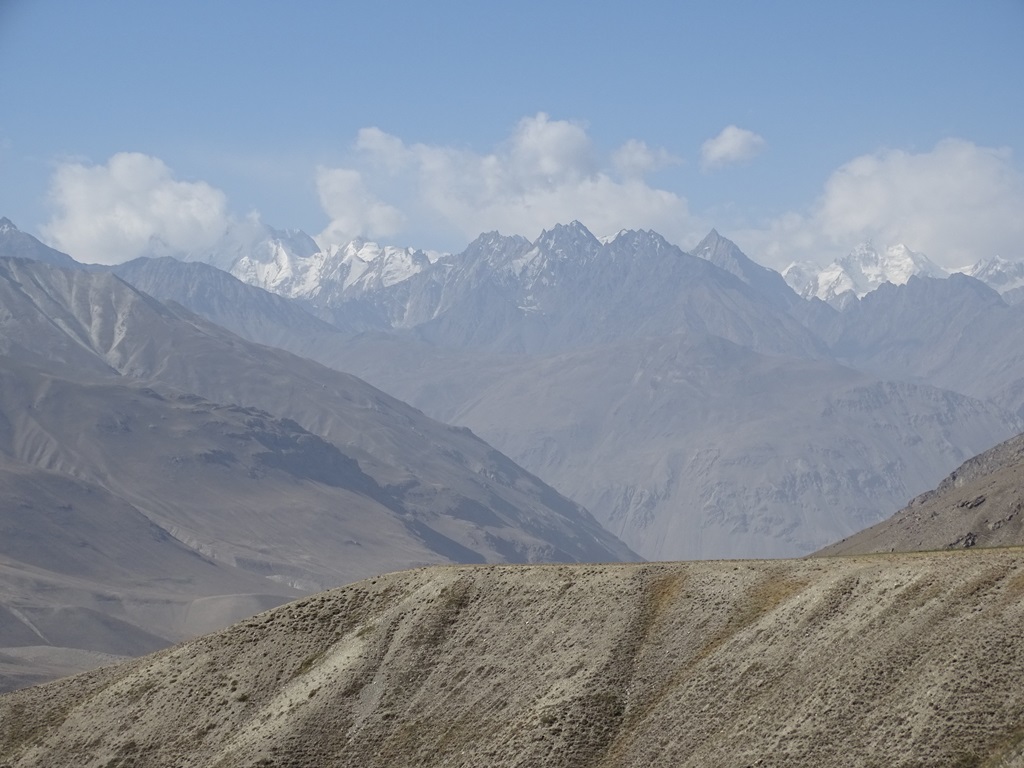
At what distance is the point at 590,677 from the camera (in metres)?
75.4

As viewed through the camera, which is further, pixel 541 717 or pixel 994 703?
pixel 541 717

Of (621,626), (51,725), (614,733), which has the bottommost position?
(51,725)

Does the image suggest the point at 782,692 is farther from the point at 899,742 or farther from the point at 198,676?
the point at 198,676

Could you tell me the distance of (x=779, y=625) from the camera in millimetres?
74312

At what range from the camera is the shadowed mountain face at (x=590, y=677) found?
64562 millimetres

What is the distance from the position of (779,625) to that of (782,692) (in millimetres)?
6076

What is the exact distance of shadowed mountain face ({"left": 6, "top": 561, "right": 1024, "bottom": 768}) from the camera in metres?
64.6

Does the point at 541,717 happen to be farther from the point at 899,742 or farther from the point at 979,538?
the point at 979,538

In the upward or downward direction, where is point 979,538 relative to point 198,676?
upward

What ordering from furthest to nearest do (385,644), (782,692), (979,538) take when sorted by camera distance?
(979,538), (385,644), (782,692)

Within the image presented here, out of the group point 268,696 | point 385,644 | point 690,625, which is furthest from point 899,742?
point 268,696

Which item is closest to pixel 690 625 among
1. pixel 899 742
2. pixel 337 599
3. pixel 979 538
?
pixel 899 742

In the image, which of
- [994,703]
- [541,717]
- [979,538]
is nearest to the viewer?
[994,703]

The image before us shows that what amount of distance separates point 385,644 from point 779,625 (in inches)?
1021
